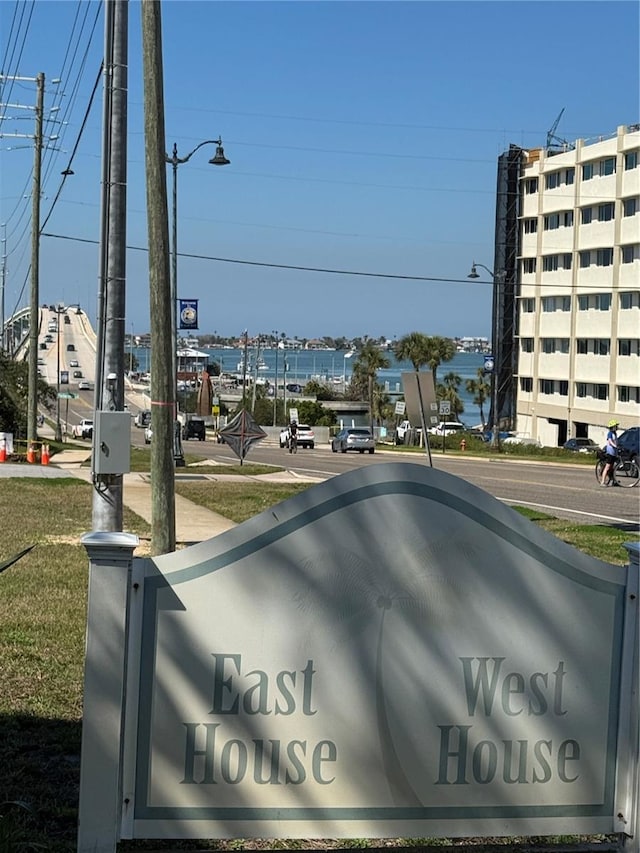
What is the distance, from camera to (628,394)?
67250 mm

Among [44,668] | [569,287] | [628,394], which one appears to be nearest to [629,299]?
[628,394]

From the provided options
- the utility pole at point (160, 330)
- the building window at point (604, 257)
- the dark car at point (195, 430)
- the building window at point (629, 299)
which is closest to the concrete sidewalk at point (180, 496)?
the utility pole at point (160, 330)

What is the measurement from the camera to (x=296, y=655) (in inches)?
159

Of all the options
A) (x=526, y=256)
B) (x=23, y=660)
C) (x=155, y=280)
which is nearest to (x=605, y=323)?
(x=526, y=256)

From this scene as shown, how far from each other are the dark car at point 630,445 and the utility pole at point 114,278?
25494mm

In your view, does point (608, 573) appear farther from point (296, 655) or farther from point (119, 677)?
point (119, 677)

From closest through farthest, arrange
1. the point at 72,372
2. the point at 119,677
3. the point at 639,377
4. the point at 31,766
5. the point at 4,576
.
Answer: the point at 119,677
the point at 31,766
the point at 4,576
the point at 639,377
the point at 72,372

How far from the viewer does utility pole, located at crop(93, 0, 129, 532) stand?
11.7m

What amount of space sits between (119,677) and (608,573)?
1.78 metres

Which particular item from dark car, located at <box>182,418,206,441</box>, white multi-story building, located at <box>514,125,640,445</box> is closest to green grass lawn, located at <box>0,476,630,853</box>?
white multi-story building, located at <box>514,125,640,445</box>

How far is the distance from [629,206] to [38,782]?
67174mm

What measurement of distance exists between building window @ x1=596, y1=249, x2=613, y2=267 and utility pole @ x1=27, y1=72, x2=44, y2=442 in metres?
39.9

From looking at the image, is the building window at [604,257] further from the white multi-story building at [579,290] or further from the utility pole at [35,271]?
the utility pole at [35,271]

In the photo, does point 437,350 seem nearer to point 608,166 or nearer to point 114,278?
point 608,166
